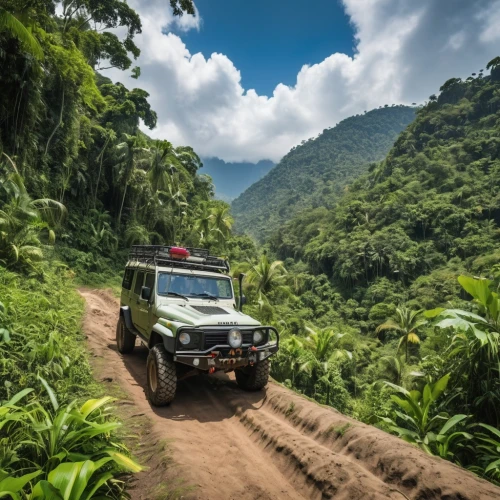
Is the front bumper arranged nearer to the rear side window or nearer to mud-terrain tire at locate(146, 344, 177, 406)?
mud-terrain tire at locate(146, 344, 177, 406)

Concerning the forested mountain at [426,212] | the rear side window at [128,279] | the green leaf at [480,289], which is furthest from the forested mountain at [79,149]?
the forested mountain at [426,212]

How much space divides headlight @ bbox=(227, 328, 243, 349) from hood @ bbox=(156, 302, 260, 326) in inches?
6.8

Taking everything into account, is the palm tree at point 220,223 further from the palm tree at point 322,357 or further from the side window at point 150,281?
the side window at point 150,281

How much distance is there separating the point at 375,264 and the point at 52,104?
4179 centimetres

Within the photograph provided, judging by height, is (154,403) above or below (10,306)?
below

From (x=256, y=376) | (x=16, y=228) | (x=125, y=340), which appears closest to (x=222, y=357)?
(x=256, y=376)

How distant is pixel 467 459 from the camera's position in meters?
4.12

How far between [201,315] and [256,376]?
61.9 inches

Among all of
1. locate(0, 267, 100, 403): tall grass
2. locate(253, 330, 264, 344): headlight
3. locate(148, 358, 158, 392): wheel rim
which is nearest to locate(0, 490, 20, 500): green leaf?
locate(0, 267, 100, 403): tall grass

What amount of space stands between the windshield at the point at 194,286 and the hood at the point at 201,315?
0.42 metres

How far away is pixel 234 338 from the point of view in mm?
5156

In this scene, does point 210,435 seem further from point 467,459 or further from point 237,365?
point 467,459

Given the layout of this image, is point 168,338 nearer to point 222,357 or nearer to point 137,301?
point 222,357

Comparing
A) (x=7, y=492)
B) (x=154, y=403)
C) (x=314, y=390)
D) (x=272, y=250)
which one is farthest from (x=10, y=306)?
(x=272, y=250)
